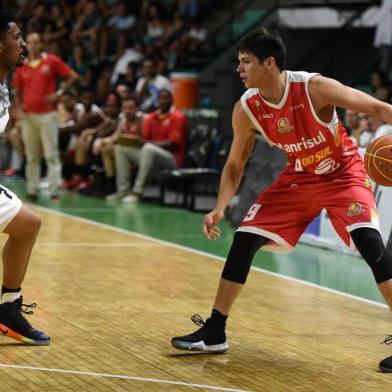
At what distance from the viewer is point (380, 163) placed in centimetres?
587

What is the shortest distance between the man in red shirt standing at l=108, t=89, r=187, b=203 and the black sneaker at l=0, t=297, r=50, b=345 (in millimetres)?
8800

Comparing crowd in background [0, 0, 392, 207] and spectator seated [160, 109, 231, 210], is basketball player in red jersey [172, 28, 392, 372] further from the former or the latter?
spectator seated [160, 109, 231, 210]

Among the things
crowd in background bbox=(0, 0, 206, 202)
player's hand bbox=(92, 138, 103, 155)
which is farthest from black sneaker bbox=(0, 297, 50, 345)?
player's hand bbox=(92, 138, 103, 155)

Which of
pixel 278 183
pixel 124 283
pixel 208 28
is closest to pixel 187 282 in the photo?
pixel 124 283

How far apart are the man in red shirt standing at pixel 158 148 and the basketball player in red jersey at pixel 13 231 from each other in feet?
28.9

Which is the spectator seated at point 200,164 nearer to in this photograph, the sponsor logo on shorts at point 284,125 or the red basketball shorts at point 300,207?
the red basketball shorts at point 300,207

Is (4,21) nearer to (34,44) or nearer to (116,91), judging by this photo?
(34,44)

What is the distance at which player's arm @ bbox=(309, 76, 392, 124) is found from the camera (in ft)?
18.1

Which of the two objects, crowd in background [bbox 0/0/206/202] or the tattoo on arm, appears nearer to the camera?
the tattoo on arm

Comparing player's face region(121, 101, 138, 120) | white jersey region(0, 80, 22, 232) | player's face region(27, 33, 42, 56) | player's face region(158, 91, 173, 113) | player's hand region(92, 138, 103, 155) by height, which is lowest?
player's hand region(92, 138, 103, 155)

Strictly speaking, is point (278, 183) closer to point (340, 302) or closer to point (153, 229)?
point (340, 302)

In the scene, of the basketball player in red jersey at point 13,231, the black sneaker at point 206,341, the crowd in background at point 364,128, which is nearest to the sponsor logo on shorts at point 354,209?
the black sneaker at point 206,341

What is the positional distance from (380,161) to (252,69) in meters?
0.88

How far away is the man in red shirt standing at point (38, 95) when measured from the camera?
46.9ft
